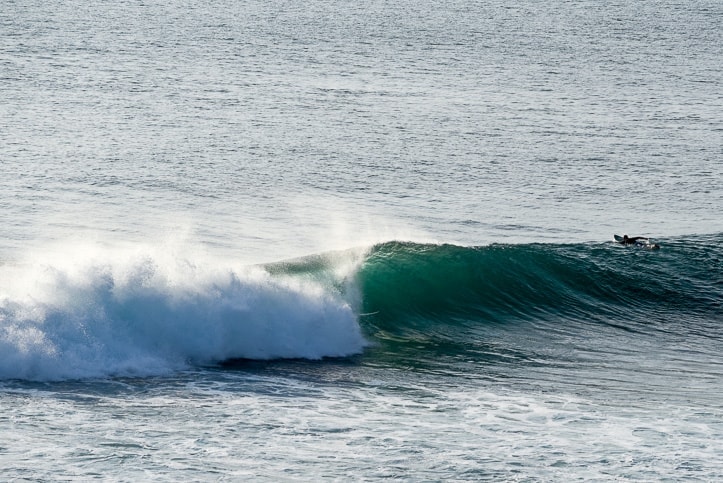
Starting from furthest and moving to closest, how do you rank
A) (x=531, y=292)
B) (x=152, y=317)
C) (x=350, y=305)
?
(x=531, y=292) < (x=350, y=305) < (x=152, y=317)

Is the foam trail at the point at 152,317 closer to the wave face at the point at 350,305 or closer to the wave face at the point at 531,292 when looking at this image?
the wave face at the point at 350,305

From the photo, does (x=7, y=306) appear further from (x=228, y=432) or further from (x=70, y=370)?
(x=228, y=432)

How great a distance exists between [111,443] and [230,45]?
5663cm

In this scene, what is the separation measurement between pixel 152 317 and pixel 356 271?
19.6ft

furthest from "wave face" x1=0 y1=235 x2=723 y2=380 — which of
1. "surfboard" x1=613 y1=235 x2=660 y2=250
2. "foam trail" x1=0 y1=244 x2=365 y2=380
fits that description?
"surfboard" x1=613 y1=235 x2=660 y2=250

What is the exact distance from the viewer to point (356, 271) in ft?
85.0

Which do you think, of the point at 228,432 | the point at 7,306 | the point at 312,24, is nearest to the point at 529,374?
the point at 228,432

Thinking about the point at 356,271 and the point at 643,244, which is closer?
the point at 356,271

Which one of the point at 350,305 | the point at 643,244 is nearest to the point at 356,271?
the point at 350,305

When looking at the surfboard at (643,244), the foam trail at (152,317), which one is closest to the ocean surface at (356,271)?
the foam trail at (152,317)

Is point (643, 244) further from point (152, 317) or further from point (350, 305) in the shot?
point (152, 317)

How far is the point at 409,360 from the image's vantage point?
21688 millimetres

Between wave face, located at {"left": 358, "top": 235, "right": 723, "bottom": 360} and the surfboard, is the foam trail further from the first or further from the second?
the surfboard

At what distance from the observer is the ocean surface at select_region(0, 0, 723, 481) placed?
16625 mm
